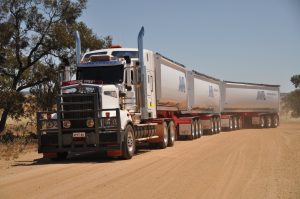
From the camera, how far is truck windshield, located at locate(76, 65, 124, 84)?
1612cm

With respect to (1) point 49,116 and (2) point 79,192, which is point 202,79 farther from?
(2) point 79,192

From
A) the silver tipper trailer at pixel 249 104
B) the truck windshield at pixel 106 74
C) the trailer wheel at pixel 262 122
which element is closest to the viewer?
the truck windshield at pixel 106 74

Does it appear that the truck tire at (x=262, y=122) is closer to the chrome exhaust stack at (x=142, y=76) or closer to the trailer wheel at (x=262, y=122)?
the trailer wheel at (x=262, y=122)

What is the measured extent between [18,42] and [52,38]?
200 cm

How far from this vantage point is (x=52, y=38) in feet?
87.2

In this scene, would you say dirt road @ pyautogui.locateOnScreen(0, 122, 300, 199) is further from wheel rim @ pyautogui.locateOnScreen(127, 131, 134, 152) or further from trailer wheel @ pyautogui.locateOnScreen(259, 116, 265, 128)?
trailer wheel @ pyautogui.locateOnScreen(259, 116, 265, 128)

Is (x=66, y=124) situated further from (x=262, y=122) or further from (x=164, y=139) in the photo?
(x=262, y=122)

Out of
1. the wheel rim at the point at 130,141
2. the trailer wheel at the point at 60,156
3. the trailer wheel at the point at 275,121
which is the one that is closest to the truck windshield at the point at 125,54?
the wheel rim at the point at 130,141

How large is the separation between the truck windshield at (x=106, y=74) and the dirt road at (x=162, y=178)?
116 inches

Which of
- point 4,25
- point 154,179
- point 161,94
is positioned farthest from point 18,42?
point 154,179

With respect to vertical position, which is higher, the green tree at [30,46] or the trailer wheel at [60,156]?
the green tree at [30,46]

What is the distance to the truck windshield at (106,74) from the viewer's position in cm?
1612

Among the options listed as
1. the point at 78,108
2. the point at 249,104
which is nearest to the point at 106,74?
the point at 78,108

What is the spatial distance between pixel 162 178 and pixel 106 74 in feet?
21.6
